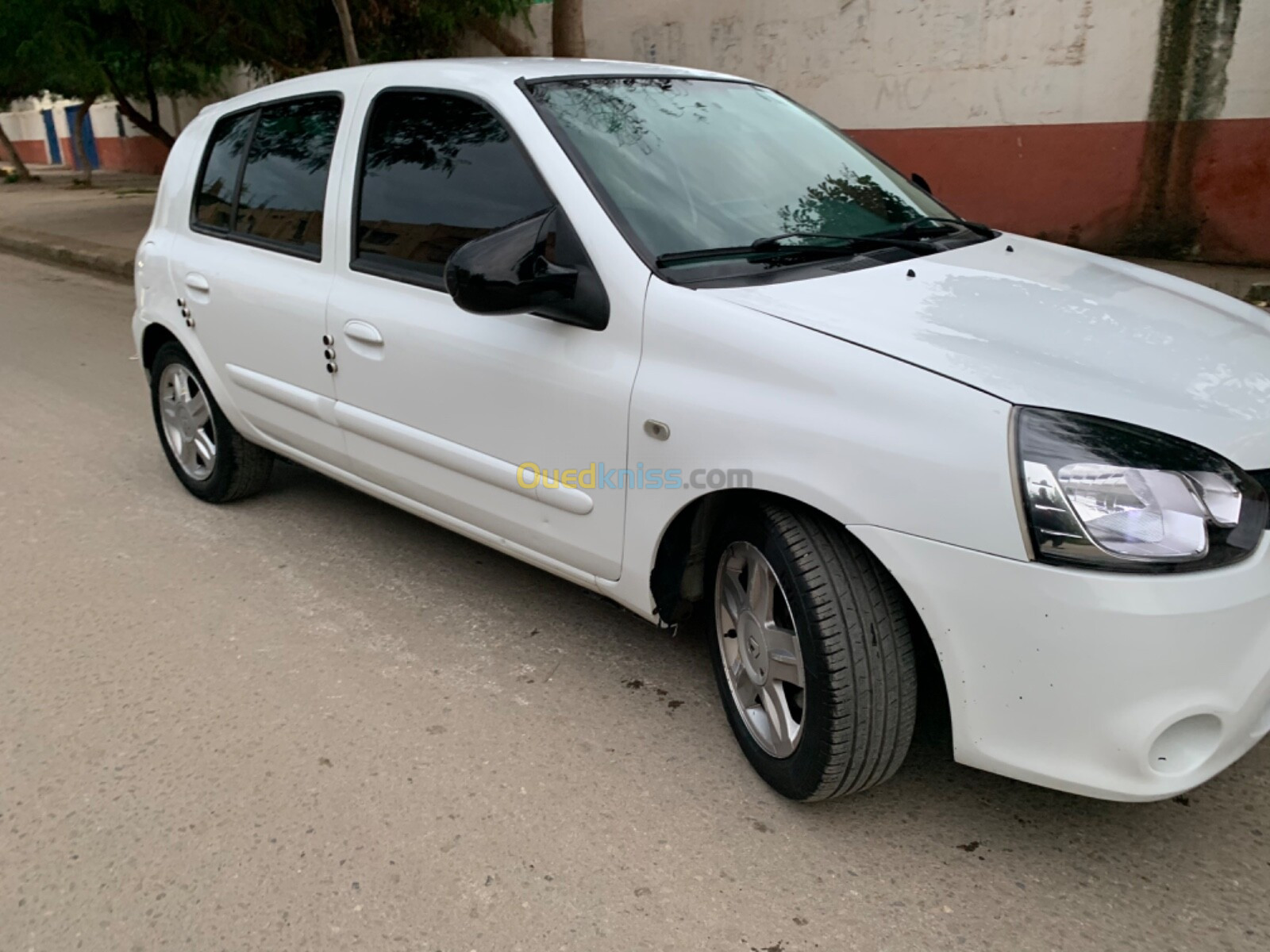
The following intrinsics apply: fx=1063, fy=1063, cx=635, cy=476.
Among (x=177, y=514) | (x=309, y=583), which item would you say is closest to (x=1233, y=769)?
(x=309, y=583)

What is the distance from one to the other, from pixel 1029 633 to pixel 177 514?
12.6ft

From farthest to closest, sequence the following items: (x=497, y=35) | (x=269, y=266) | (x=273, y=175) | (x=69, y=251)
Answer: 1. (x=69, y=251)
2. (x=497, y=35)
3. (x=273, y=175)
4. (x=269, y=266)

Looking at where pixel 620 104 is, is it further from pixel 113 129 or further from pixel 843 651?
pixel 113 129

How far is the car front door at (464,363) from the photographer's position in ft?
9.31

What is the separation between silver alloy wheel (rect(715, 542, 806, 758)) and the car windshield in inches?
32.4

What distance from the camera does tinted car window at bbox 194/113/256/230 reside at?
14.2 feet

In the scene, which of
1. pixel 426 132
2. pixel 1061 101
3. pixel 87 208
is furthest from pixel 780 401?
pixel 87 208

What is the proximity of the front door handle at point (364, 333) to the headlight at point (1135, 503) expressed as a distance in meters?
2.09

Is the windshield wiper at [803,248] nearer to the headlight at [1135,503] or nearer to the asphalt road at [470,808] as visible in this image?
the headlight at [1135,503]

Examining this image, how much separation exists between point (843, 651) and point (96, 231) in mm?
14918

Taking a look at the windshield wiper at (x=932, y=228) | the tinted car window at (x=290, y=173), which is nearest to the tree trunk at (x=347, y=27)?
the tinted car window at (x=290, y=173)

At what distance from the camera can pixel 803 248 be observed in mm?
2904

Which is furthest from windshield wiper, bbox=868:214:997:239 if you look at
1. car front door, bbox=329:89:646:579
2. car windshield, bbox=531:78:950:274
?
car front door, bbox=329:89:646:579

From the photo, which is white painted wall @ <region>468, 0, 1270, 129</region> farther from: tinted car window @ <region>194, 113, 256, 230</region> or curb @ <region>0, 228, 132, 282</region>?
tinted car window @ <region>194, 113, 256, 230</region>
